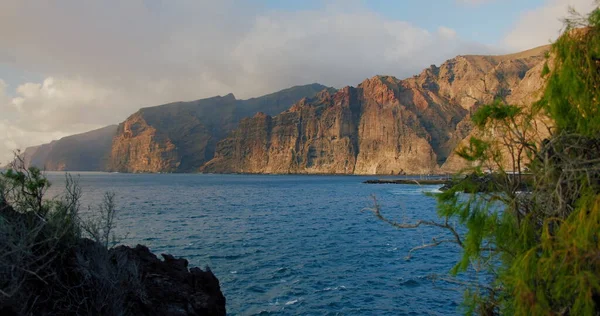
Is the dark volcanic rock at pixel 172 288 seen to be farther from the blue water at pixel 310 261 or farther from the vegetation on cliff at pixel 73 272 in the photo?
the blue water at pixel 310 261

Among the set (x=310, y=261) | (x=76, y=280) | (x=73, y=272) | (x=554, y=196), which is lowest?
(x=310, y=261)

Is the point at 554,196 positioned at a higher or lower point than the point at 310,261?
higher

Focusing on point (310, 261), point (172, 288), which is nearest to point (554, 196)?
point (172, 288)

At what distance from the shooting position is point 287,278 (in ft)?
73.7

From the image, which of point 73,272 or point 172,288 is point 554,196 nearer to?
point 172,288

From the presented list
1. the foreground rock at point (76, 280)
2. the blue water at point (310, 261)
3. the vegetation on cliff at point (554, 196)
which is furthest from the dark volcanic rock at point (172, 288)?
the vegetation on cliff at point (554, 196)

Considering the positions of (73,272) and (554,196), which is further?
(73,272)

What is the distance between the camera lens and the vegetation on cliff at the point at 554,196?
18.0ft

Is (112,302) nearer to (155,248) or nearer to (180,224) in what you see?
(155,248)

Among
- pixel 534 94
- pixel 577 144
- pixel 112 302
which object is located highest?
pixel 534 94

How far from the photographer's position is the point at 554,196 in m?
6.97

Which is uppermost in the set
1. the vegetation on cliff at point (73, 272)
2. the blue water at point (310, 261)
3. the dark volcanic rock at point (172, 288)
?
the vegetation on cliff at point (73, 272)

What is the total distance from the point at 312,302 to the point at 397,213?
125 feet

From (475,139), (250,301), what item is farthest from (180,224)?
(475,139)
